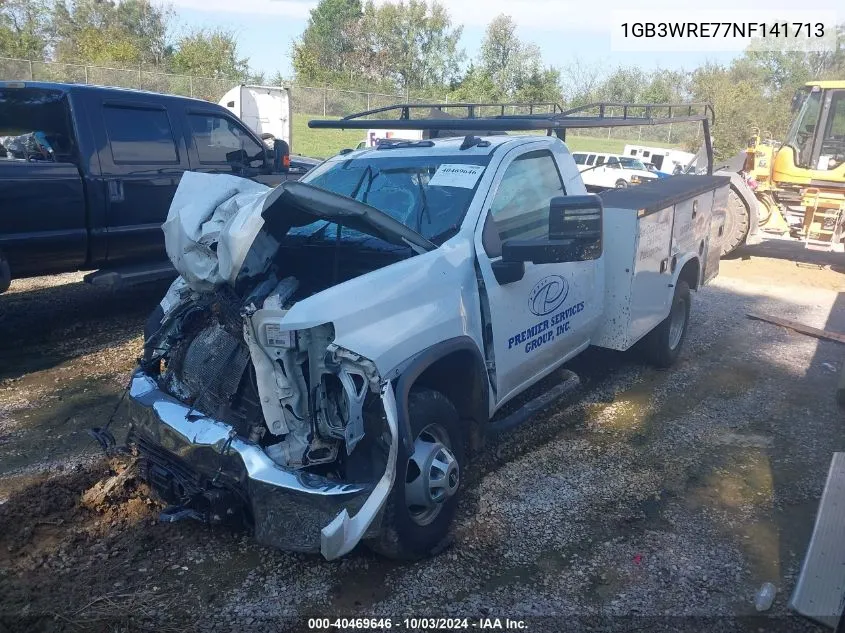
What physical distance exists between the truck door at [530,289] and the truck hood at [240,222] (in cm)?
55

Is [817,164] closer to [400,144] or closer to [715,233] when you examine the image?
[715,233]

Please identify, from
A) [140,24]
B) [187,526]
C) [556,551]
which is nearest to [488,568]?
[556,551]

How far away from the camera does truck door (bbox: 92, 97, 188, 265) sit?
635cm

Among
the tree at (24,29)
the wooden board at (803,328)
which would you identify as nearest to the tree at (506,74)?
the tree at (24,29)

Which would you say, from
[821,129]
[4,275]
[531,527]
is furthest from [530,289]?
[821,129]

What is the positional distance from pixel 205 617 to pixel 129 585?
1.43 feet

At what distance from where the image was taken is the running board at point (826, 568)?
287 cm

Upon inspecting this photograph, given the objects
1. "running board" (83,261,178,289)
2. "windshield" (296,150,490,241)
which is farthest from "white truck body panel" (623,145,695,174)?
"windshield" (296,150,490,241)

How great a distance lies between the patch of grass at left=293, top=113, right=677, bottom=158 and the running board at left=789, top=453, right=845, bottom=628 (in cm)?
2591

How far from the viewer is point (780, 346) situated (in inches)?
277

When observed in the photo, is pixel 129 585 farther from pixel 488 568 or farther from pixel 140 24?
pixel 140 24

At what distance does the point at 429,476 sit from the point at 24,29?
4147 centimetres

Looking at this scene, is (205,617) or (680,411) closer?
(205,617)

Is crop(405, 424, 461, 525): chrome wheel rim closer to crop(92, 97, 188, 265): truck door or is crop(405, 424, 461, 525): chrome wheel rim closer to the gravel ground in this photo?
the gravel ground
